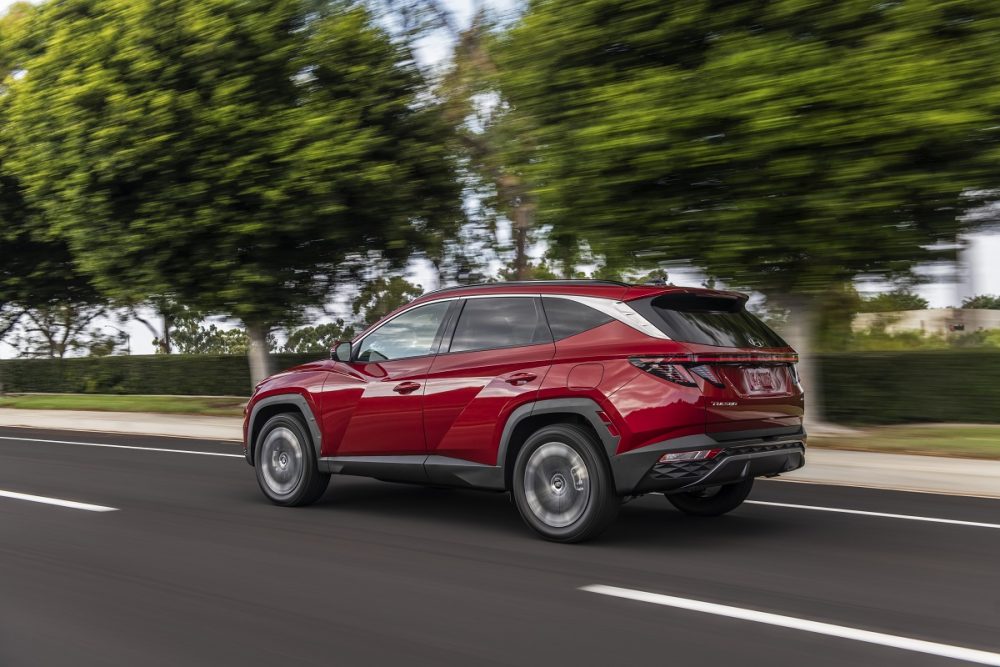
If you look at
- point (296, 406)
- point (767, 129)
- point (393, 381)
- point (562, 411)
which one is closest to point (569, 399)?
point (562, 411)

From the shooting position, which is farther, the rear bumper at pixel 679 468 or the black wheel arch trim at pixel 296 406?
the black wheel arch trim at pixel 296 406

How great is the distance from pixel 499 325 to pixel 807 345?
26.1ft

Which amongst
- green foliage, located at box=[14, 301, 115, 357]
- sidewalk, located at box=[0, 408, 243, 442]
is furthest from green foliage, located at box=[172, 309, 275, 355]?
sidewalk, located at box=[0, 408, 243, 442]

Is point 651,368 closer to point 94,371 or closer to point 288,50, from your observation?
point 288,50

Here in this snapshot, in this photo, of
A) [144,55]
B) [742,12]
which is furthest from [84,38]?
[742,12]

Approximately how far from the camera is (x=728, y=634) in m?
4.73

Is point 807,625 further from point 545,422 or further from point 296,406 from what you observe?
point 296,406

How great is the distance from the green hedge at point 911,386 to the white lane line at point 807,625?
10845 mm

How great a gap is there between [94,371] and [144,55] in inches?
589

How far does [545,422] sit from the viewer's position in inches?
270

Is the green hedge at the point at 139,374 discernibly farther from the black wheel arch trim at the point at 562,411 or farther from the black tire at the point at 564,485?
the black tire at the point at 564,485

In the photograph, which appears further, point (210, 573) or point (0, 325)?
point (0, 325)

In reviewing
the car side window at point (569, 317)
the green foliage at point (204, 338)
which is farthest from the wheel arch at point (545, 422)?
the green foliage at point (204, 338)

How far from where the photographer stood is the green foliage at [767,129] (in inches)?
423
